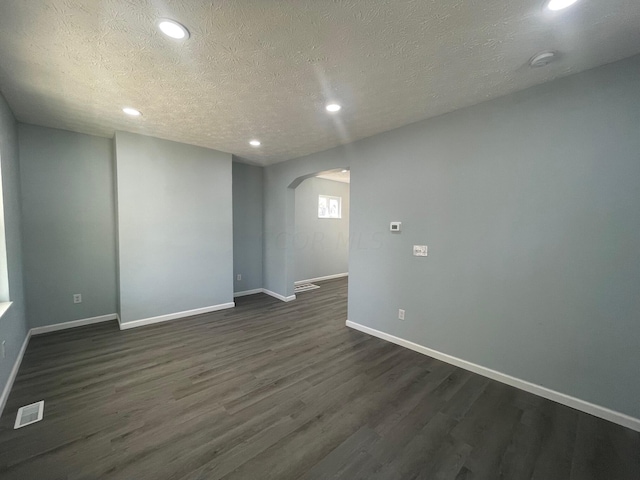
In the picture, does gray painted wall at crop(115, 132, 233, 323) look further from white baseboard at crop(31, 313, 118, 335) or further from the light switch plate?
the light switch plate

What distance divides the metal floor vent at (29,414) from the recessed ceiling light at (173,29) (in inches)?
115

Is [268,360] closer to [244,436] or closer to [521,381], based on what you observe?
[244,436]

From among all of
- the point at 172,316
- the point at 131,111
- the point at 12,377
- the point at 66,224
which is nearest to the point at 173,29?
the point at 131,111

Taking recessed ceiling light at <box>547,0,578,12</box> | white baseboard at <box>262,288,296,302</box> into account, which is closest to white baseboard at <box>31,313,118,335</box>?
white baseboard at <box>262,288,296,302</box>

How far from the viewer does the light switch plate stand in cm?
291

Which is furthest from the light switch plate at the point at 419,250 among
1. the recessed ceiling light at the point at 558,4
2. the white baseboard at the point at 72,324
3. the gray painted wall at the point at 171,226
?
the white baseboard at the point at 72,324

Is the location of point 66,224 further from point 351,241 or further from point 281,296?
point 351,241

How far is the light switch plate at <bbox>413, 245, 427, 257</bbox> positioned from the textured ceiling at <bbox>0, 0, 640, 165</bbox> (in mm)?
1460

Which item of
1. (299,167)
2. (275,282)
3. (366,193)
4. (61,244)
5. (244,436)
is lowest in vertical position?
(244,436)

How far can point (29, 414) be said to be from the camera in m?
1.96

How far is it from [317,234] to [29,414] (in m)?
5.33

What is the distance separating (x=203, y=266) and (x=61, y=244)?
183cm

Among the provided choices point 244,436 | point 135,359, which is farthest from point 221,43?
point 135,359

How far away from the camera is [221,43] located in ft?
5.42
